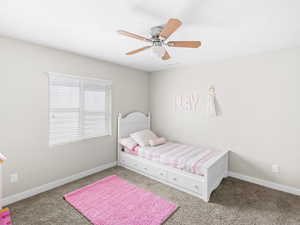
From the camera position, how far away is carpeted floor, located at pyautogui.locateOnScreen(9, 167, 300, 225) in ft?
6.52

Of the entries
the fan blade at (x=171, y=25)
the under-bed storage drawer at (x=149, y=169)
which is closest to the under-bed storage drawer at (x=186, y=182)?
the under-bed storage drawer at (x=149, y=169)

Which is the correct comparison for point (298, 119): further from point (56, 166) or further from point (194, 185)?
point (56, 166)

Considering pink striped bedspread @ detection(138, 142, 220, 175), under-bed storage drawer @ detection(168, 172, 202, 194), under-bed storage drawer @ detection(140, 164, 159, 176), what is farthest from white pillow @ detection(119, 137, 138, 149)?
under-bed storage drawer @ detection(168, 172, 202, 194)

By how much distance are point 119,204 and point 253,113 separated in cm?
273

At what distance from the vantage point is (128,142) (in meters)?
3.54

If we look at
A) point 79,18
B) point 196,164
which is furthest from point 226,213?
point 79,18

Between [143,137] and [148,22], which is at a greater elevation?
[148,22]

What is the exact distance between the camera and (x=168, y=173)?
111 inches

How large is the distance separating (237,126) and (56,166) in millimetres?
3389

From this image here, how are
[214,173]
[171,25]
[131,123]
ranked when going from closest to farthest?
[171,25] < [214,173] < [131,123]

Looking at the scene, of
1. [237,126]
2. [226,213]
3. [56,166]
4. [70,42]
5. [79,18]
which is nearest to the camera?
[79,18]

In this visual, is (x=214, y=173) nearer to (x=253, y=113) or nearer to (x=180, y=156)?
(x=180, y=156)

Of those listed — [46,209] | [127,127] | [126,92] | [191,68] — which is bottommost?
[46,209]

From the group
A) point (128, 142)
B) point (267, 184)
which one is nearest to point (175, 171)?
point (128, 142)
